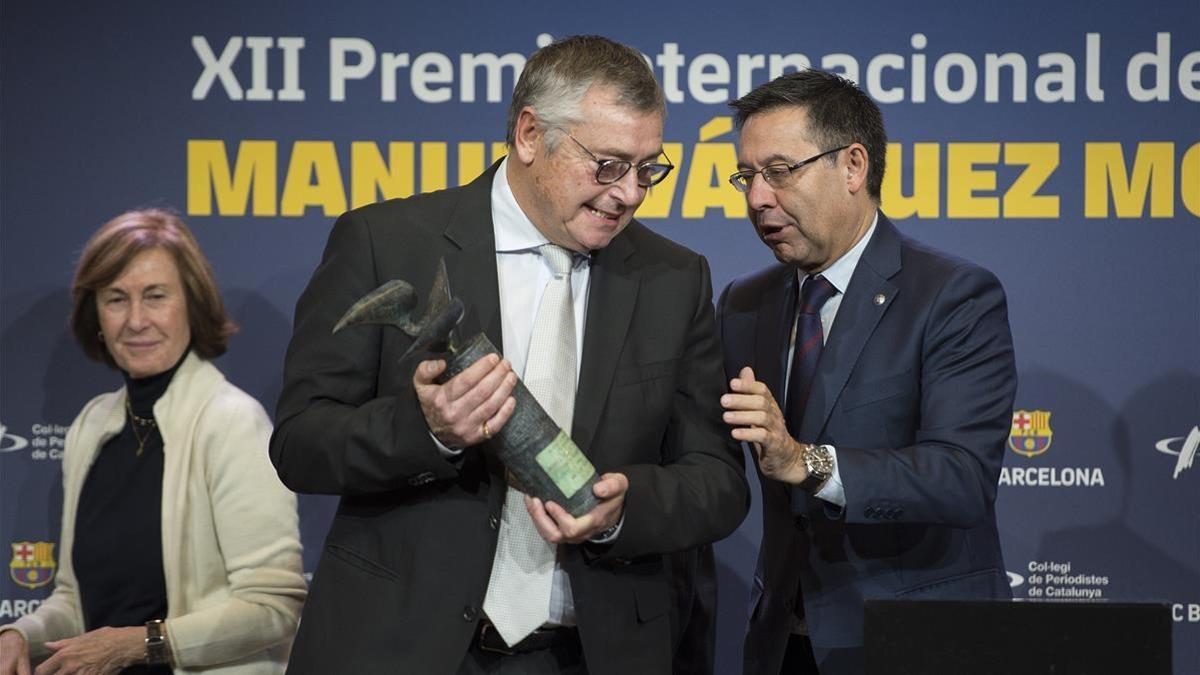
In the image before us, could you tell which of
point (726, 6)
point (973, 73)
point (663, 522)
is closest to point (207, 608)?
point (663, 522)

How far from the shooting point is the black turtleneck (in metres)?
3.50

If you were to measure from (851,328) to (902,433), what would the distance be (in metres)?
0.25

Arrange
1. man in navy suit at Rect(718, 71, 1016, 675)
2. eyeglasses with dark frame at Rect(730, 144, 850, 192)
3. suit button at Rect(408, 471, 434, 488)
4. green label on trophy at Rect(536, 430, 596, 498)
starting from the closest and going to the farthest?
green label on trophy at Rect(536, 430, 596, 498)
suit button at Rect(408, 471, 434, 488)
man in navy suit at Rect(718, 71, 1016, 675)
eyeglasses with dark frame at Rect(730, 144, 850, 192)

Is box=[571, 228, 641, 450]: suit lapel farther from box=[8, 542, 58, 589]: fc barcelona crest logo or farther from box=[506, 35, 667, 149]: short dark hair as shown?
box=[8, 542, 58, 589]: fc barcelona crest logo

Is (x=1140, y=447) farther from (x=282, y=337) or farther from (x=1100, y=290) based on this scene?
(x=282, y=337)

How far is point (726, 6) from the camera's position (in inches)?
165

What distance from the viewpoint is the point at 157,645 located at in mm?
3328

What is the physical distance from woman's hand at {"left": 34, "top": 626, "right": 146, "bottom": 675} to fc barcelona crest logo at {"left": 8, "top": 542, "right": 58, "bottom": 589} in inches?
37.3

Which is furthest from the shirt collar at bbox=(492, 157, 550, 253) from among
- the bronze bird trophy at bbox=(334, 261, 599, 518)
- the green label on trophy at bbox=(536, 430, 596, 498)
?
the green label on trophy at bbox=(536, 430, 596, 498)

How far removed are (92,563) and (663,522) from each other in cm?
189

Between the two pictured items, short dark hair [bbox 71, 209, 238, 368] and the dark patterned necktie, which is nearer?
the dark patterned necktie

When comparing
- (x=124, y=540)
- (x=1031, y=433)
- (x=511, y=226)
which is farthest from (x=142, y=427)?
(x=1031, y=433)

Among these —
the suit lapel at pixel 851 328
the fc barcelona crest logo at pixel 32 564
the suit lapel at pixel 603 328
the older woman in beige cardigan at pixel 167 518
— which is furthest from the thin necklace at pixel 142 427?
the suit lapel at pixel 851 328

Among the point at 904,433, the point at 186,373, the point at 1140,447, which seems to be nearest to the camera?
the point at 904,433
